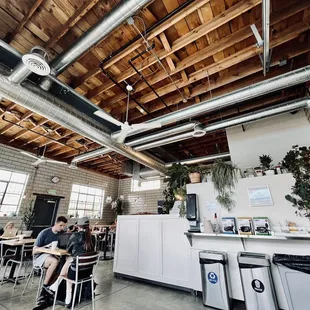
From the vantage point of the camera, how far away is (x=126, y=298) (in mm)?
3025

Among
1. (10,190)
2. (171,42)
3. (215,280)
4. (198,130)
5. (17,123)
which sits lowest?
(215,280)

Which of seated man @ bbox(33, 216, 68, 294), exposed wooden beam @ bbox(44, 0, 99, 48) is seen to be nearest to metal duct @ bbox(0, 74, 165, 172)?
exposed wooden beam @ bbox(44, 0, 99, 48)

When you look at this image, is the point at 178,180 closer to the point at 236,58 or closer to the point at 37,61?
the point at 236,58

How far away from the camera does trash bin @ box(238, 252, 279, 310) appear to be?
2.38 m

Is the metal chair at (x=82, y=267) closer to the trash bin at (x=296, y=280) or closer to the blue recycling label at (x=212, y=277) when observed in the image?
the blue recycling label at (x=212, y=277)

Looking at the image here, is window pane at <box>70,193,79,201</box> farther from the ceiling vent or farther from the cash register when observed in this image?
the ceiling vent

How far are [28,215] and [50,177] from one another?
1.62 meters

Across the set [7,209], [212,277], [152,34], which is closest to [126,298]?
[212,277]

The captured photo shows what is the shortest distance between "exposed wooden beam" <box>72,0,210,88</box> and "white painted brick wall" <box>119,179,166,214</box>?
6.60 metres

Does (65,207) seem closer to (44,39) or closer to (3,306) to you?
(3,306)

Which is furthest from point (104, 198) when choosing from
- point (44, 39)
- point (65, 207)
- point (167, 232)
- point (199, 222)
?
point (44, 39)

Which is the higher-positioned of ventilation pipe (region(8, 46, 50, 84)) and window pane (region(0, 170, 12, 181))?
ventilation pipe (region(8, 46, 50, 84))

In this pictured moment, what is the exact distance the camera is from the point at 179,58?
290 centimetres

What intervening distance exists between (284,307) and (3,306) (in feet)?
13.6
